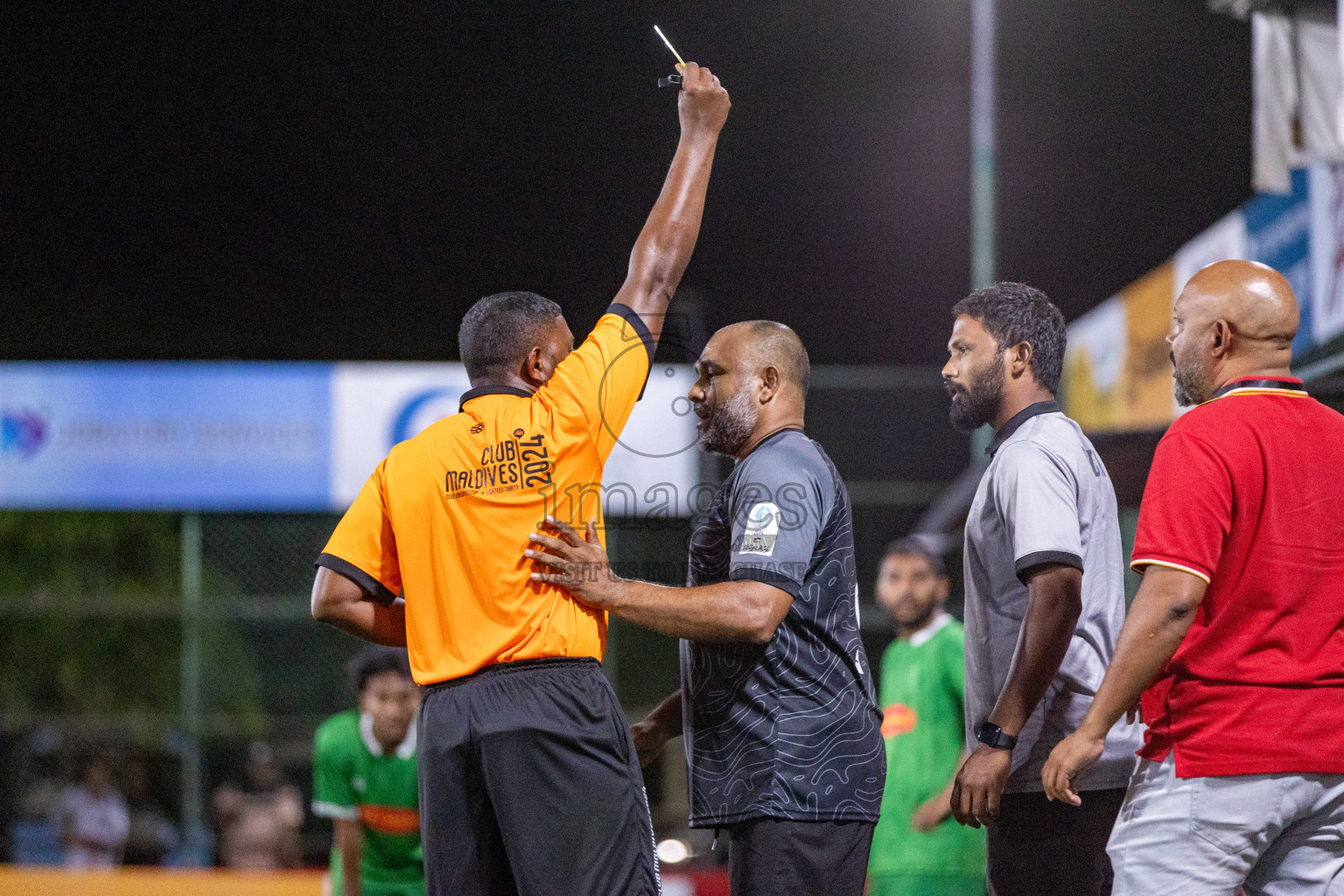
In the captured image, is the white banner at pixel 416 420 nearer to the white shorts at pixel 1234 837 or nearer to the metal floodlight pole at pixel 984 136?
the metal floodlight pole at pixel 984 136

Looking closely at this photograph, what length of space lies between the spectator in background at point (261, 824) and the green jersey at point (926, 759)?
603 cm

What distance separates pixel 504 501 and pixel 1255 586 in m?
1.75

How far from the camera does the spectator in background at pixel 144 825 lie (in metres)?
11.4

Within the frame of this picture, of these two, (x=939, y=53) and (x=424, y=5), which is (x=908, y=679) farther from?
(x=939, y=53)

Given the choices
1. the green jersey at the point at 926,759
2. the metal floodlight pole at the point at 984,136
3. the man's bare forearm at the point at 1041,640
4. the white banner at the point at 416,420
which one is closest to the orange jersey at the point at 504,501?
the man's bare forearm at the point at 1041,640

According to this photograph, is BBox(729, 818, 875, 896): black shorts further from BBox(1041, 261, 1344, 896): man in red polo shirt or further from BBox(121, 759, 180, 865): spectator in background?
BBox(121, 759, 180, 865): spectator in background

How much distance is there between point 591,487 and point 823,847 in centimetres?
108

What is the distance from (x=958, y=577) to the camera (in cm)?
1416

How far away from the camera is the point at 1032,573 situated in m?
2.98

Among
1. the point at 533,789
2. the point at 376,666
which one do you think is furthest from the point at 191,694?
the point at 533,789

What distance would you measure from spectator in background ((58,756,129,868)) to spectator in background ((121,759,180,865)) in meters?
0.13

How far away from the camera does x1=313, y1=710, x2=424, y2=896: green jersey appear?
5.30m

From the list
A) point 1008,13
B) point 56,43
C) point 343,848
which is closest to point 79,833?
point 343,848

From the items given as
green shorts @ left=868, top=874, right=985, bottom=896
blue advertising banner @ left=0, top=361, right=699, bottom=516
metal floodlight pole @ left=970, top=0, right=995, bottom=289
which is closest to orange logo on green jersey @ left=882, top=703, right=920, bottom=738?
green shorts @ left=868, top=874, right=985, bottom=896
